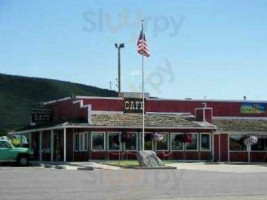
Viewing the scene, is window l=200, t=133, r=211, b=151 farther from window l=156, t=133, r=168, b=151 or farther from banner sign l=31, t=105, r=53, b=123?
banner sign l=31, t=105, r=53, b=123

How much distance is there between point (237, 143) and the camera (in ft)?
153

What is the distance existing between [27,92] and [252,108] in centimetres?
8894

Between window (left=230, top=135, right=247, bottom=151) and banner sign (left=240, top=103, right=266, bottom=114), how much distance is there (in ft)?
11.5

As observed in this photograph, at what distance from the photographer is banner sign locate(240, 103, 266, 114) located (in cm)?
4934

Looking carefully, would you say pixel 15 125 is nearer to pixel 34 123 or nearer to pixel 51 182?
pixel 34 123

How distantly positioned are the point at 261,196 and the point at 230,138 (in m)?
29.5

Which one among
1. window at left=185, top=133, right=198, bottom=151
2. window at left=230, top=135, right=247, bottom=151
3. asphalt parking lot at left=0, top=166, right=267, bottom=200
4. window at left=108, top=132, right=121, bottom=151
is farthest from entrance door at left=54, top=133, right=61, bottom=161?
asphalt parking lot at left=0, top=166, right=267, bottom=200

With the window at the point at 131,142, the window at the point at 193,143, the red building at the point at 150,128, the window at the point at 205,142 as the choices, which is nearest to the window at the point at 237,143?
the red building at the point at 150,128

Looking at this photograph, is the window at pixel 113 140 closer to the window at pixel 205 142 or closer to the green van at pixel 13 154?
the green van at pixel 13 154

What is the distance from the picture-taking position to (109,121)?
139 ft

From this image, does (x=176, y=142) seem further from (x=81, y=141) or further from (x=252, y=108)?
(x=252, y=108)

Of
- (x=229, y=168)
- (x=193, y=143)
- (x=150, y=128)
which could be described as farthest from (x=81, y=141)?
(x=229, y=168)

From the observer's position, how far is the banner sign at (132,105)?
1764 inches

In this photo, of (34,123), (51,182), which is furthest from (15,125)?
(51,182)
